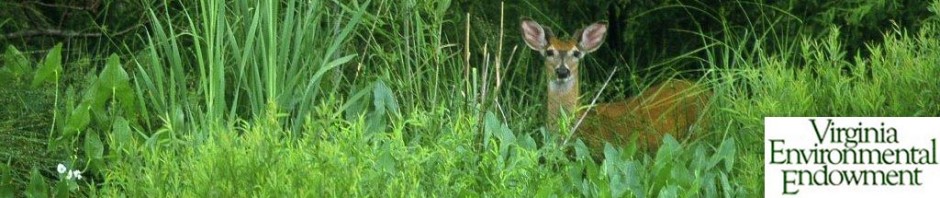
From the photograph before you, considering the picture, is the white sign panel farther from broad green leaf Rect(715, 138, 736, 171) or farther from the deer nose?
the deer nose

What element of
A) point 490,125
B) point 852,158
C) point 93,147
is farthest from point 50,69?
point 852,158

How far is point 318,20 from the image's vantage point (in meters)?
6.24

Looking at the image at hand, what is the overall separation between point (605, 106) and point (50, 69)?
1981 mm

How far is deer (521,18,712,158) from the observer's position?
21.1 feet

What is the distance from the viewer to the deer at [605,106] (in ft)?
21.1

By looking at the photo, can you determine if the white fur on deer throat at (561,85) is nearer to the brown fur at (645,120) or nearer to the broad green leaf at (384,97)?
the brown fur at (645,120)

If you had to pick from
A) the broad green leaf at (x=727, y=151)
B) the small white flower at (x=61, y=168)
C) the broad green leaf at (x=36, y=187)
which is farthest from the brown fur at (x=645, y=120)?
the broad green leaf at (x=36, y=187)

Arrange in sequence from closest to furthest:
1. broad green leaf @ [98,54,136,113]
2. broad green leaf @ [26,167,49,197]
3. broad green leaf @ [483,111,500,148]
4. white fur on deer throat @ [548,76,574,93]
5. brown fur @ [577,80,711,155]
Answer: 1. broad green leaf @ [26,167,49,197]
2. broad green leaf @ [483,111,500,148]
3. broad green leaf @ [98,54,136,113]
4. brown fur @ [577,80,711,155]
5. white fur on deer throat @ [548,76,574,93]

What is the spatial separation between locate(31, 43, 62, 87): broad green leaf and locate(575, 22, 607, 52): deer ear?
7.63 ft

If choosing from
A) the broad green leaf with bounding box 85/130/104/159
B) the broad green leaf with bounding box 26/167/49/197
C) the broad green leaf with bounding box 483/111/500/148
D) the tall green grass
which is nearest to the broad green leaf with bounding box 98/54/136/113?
the tall green grass

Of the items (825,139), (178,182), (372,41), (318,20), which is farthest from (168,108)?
(825,139)

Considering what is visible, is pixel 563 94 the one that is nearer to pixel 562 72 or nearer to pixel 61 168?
pixel 562 72

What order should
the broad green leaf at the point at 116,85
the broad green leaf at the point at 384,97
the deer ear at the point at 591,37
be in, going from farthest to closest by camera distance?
1. the deer ear at the point at 591,37
2. the broad green leaf at the point at 384,97
3. the broad green leaf at the point at 116,85

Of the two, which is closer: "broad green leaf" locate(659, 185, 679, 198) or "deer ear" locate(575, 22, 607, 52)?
"broad green leaf" locate(659, 185, 679, 198)
